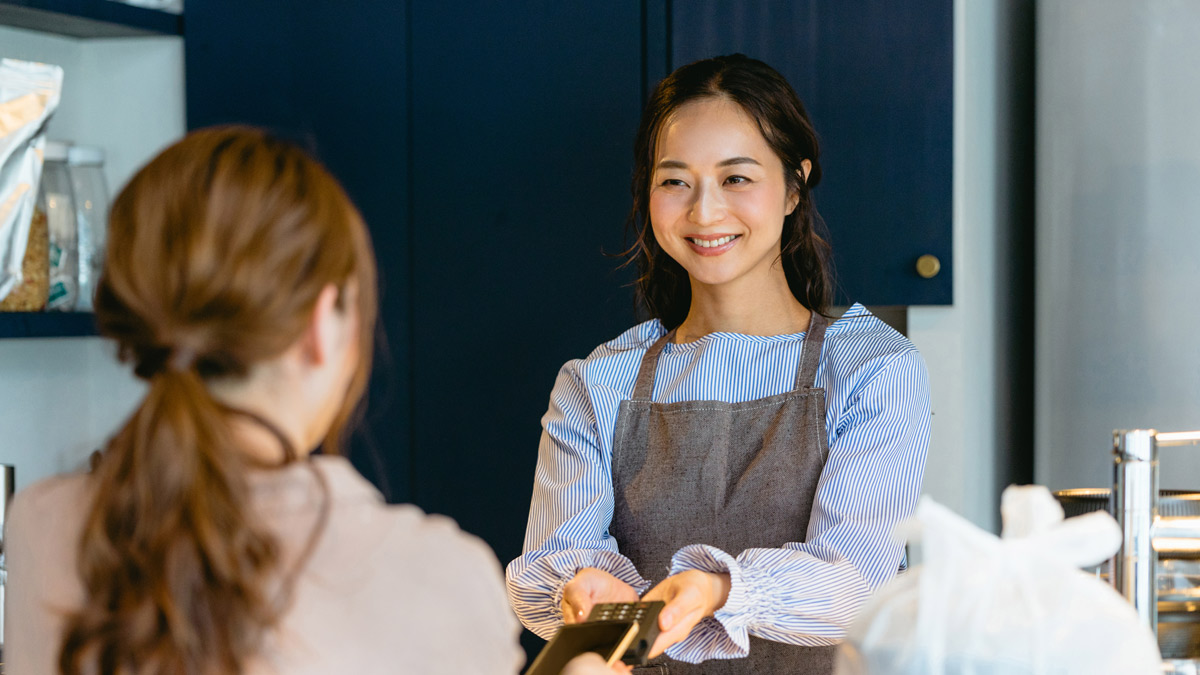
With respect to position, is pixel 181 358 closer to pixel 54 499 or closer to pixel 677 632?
pixel 54 499

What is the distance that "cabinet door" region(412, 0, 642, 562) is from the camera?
187 cm

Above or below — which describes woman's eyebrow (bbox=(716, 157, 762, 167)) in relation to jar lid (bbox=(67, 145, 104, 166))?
below

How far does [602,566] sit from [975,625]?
0.64 meters

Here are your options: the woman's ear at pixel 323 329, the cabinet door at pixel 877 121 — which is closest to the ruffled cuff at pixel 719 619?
the woman's ear at pixel 323 329

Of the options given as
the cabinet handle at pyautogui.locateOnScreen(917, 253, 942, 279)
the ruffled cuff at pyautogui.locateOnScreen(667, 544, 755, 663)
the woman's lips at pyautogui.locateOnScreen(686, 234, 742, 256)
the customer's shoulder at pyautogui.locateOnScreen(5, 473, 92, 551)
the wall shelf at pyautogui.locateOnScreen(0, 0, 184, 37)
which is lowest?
the ruffled cuff at pyautogui.locateOnScreen(667, 544, 755, 663)

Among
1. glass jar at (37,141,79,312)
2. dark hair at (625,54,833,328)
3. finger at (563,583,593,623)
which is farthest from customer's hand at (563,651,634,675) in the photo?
glass jar at (37,141,79,312)

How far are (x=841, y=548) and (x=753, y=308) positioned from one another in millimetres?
349

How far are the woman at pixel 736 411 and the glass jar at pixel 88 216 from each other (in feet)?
2.52

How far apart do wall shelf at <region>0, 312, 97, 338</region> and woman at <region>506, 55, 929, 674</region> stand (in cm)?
73

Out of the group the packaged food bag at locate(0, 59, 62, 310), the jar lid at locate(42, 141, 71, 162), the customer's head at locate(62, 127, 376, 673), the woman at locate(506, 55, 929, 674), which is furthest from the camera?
the jar lid at locate(42, 141, 71, 162)

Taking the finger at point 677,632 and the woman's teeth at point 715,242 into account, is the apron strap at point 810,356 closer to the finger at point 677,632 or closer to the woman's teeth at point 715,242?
the woman's teeth at point 715,242

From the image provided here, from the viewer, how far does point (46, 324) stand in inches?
64.7

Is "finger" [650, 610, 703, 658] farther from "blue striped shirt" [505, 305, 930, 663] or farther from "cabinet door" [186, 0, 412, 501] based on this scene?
"cabinet door" [186, 0, 412, 501]

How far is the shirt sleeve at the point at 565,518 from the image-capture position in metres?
1.27
